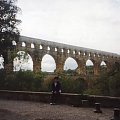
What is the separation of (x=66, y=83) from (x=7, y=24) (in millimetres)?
9881

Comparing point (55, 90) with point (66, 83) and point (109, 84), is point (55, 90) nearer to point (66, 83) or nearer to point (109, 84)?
point (109, 84)

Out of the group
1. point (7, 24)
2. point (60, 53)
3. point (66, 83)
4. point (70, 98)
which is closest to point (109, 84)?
point (70, 98)

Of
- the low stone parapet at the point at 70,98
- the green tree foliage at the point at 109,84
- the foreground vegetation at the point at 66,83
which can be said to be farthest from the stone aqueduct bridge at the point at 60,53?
the low stone parapet at the point at 70,98

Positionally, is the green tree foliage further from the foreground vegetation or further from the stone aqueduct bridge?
the stone aqueduct bridge

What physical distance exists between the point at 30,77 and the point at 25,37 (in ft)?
63.7

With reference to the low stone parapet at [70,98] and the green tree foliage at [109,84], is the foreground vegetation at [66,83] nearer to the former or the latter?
the green tree foliage at [109,84]

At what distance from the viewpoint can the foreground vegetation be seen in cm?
1848

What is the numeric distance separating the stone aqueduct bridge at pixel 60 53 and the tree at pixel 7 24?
22350 millimetres

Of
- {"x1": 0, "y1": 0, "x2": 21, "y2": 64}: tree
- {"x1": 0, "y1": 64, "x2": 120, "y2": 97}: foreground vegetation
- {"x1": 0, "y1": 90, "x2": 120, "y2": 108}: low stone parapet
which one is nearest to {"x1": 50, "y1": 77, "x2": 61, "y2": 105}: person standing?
{"x1": 0, "y1": 90, "x2": 120, "y2": 108}: low stone parapet

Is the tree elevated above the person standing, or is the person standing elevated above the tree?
the tree

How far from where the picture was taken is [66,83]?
75.3ft

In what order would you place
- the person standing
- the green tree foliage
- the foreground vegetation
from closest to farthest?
1. the person standing
2. the green tree foliage
3. the foreground vegetation

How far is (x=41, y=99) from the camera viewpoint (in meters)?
16.2

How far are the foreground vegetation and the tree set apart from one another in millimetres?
6255
